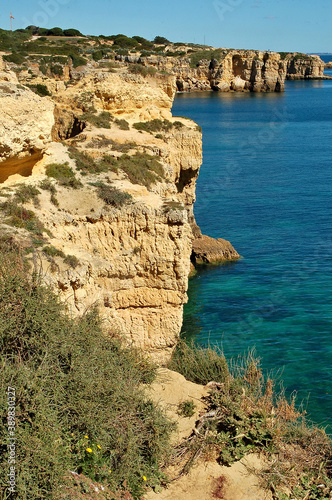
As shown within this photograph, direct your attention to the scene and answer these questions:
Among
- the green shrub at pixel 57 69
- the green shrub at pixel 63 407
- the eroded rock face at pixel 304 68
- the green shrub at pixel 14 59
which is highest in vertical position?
the eroded rock face at pixel 304 68

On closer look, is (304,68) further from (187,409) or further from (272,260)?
(187,409)

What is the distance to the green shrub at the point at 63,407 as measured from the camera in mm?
6629

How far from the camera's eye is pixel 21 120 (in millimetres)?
12305

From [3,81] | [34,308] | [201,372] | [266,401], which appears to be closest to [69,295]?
[34,308]

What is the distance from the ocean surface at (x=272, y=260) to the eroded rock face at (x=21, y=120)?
8.81 metres

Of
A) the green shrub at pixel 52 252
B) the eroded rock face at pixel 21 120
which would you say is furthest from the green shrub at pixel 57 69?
the green shrub at pixel 52 252

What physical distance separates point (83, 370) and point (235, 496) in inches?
134

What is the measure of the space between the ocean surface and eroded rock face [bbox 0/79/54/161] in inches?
347

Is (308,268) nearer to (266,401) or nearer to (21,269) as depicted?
(266,401)

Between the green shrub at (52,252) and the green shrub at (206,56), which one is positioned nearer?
the green shrub at (52,252)

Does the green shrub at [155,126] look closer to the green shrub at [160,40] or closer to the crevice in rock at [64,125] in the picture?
the crevice in rock at [64,125]

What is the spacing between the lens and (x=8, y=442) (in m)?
6.42

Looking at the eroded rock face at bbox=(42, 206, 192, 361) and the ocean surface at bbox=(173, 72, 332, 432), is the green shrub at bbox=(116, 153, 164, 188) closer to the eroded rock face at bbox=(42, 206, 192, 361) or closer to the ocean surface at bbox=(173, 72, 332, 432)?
the eroded rock face at bbox=(42, 206, 192, 361)

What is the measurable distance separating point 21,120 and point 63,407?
25.1ft
